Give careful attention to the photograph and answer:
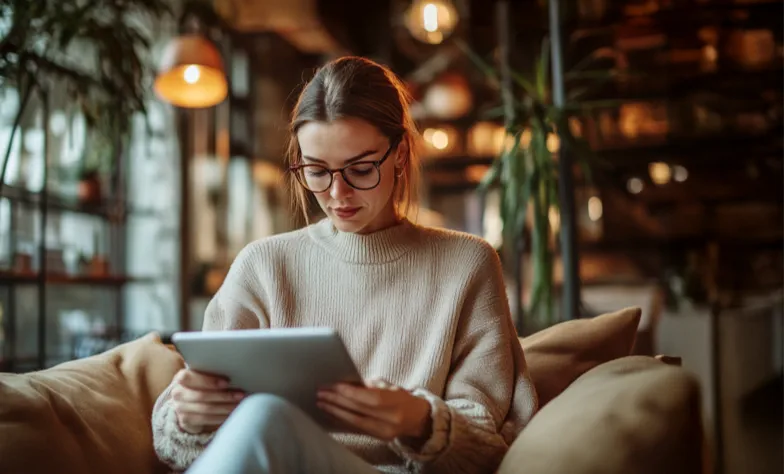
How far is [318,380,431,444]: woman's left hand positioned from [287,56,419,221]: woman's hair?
1.62 feet

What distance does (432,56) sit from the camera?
8.70 metres

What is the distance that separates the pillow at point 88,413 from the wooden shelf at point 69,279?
1993 mm

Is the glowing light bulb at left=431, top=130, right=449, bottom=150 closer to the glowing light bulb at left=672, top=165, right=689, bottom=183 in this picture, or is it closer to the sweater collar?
the glowing light bulb at left=672, top=165, right=689, bottom=183

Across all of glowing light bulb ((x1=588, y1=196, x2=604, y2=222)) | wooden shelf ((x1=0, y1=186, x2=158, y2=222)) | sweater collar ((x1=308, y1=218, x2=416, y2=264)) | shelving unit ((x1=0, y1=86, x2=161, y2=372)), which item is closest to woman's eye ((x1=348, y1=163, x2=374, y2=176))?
sweater collar ((x1=308, y1=218, x2=416, y2=264))

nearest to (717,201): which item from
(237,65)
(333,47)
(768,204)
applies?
(768,204)

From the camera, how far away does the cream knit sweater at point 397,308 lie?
1523 millimetres

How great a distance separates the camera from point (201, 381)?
1.28 m

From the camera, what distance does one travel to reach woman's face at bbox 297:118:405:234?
1.48m

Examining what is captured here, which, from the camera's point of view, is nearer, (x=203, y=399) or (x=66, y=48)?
(x=203, y=399)

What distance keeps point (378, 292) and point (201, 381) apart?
1.38 feet

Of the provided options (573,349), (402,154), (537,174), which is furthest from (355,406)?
(537,174)

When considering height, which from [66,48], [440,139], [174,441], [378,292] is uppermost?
[440,139]

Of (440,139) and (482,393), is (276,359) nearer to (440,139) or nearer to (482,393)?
(482,393)

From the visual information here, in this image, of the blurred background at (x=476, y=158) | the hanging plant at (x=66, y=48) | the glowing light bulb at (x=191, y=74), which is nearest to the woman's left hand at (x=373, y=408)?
the blurred background at (x=476, y=158)
